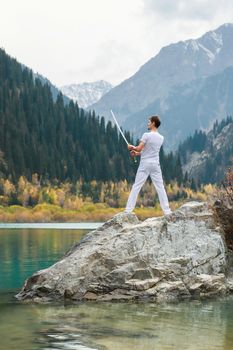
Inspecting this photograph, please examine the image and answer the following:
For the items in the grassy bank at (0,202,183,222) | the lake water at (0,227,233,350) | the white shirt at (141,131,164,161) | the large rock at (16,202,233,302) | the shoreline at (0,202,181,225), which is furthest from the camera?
the grassy bank at (0,202,183,222)

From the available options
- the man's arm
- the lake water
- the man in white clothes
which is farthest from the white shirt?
the lake water

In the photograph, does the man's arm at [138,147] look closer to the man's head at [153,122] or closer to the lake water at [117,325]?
the man's head at [153,122]

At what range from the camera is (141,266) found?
2130 cm

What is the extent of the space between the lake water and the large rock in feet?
3.07

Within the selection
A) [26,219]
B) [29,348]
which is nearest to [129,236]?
[29,348]

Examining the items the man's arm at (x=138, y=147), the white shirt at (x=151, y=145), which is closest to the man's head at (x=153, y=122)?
the white shirt at (x=151, y=145)

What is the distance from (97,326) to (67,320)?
1.03 meters

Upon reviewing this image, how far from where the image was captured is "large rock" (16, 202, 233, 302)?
69.4ft

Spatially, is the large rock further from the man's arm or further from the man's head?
the man's head

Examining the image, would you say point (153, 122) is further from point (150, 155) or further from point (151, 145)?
point (150, 155)

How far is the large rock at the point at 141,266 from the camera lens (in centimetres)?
2116

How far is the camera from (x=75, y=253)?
73.6ft

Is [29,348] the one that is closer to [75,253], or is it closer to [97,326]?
[97,326]

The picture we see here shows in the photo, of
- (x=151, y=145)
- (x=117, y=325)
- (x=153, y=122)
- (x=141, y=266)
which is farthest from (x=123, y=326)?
(x=153, y=122)
